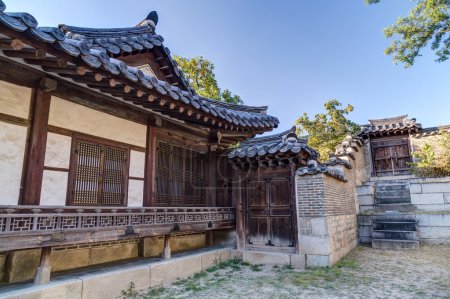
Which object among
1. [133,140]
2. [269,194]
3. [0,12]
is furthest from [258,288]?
[0,12]

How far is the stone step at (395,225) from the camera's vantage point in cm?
1016

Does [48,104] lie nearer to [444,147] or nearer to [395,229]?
[395,229]

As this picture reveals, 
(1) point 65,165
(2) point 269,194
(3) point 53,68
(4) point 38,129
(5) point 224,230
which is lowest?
(5) point 224,230

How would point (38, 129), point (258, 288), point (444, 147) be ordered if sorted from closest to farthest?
point (38, 129), point (258, 288), point (444, 147)

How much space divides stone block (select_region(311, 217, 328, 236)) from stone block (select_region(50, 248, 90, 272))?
5.15m

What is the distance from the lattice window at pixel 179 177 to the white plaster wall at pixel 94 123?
0.80 m

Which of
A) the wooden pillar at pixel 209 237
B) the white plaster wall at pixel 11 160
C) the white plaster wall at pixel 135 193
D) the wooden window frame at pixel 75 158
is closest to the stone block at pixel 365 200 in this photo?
the wooden pillar at pixel 209 237

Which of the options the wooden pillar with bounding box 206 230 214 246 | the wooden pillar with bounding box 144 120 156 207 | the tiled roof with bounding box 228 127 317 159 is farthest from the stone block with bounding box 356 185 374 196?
the wooden pillar with bounding box 144 120 156 207

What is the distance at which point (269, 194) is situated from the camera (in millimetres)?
7777

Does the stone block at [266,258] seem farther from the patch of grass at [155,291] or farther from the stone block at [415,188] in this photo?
the stone block at [415,188]

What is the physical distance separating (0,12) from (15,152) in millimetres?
2495

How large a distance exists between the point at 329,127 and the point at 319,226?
40.8 ft

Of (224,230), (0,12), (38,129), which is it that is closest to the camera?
(0,12)

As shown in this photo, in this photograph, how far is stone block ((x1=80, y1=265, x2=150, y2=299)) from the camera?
4.40 metres
